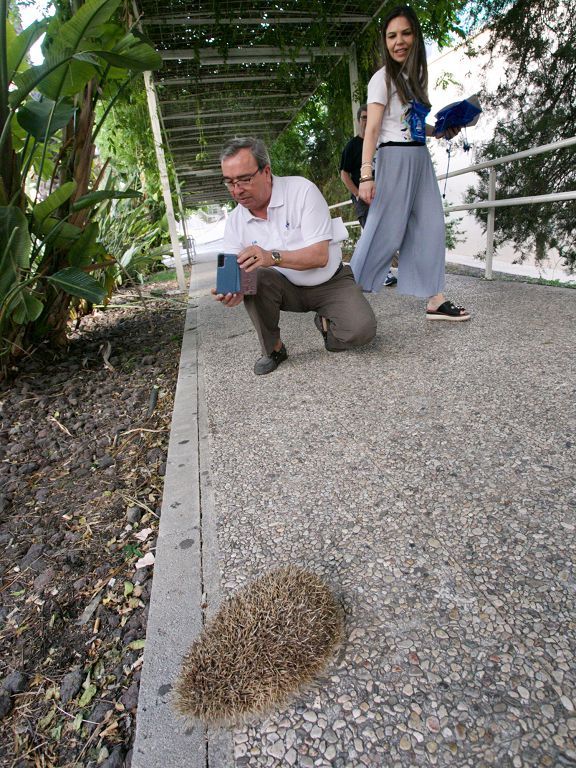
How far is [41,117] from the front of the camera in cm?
293

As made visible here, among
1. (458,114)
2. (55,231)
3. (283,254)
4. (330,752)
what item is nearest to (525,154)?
(458,114)

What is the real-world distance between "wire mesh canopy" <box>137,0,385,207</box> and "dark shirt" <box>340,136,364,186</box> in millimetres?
1724

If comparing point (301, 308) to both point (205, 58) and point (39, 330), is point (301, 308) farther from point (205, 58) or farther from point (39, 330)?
point (205, 58)

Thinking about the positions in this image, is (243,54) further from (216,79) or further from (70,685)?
(70,685)

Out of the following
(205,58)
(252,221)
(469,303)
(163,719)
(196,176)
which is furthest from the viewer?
(196,176)

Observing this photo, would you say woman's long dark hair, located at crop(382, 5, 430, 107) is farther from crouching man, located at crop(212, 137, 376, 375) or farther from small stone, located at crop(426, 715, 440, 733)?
small stone, located at crop(426, 715, 440, 733)

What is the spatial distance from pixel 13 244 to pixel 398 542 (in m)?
2.65

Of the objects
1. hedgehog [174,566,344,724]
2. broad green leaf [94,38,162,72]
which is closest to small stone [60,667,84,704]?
hedgehog [174,566,344,724]

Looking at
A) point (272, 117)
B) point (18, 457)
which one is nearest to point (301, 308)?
point (18, 457)

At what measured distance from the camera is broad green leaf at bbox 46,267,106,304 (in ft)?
9.42

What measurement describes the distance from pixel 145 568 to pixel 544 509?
50.8 inches

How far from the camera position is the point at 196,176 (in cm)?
1501

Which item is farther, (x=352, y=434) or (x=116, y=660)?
(x=352, y=434)

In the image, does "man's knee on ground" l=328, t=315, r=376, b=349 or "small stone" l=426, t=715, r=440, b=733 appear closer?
"small stone" l=426, t=715, r=440, b=733
